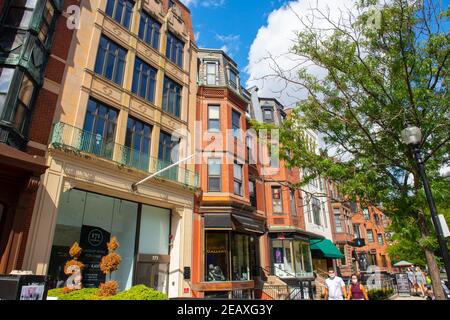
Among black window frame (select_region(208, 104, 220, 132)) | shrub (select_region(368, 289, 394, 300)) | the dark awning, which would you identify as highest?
black window frame (select_region(208, 104, 220, 132))

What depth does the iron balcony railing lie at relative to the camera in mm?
11430

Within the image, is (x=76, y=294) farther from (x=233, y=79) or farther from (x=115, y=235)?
(x=233, y=79)

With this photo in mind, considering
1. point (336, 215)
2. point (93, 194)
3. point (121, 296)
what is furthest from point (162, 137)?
point (336, 215)

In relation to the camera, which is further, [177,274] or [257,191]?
[257,191]

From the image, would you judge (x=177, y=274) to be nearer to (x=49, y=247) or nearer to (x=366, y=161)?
(x=49, y=247)

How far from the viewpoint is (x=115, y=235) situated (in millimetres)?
13023

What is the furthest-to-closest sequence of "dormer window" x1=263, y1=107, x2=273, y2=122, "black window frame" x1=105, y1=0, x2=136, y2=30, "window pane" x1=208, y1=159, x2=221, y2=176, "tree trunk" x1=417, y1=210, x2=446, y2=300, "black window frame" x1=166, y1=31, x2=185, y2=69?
"dormer window" x1=263, y1=107, x2=273, y2=122 → "black window frame" x1=166, y1=31, x2=185, y2=69 → "window pane" x1=208, y1=159, x2=221, y2=176 → "black window frame" x1=105, y1=0, x2=136, y2=30 → "tree trunk" x1=417, y1=210, x2=446, y2=300

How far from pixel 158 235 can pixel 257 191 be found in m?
9.30

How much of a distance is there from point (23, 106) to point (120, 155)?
430 centimetres

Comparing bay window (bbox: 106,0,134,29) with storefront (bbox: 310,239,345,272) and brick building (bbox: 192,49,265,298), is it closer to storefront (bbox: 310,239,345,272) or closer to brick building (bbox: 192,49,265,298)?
brick building (bbox: 192,49,265,298)

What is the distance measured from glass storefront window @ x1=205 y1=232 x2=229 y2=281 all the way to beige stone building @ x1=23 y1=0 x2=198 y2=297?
1401 millimetres

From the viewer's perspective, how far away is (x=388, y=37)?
8.59 m

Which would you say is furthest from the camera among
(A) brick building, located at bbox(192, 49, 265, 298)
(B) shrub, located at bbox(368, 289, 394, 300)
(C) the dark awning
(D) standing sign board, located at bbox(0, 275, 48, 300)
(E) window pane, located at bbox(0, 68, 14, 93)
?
(B) shrub, located at bbox(368, 289, 394, 300)

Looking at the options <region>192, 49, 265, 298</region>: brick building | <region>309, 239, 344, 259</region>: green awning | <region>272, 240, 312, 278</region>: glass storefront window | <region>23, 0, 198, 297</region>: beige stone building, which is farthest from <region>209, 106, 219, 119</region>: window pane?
<region>309, 239, 344, 259</region>: green awning
